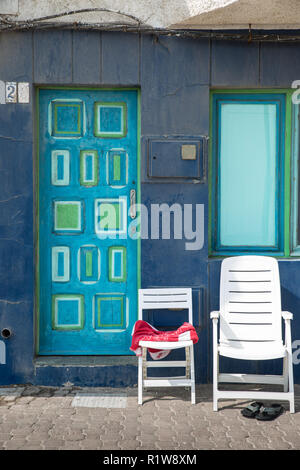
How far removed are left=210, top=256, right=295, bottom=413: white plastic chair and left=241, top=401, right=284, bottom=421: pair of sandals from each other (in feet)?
0.79

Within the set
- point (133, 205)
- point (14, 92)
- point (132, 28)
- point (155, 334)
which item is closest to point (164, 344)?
point (155, 334)

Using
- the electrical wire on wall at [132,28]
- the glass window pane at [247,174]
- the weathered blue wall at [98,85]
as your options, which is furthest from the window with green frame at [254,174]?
the electrical wire on wall at [132,28]

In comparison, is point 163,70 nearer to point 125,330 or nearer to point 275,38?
point 275,38

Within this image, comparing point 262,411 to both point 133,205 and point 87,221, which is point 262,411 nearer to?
point 133,205

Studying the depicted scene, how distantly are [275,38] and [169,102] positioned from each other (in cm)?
113

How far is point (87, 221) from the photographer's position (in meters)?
4.96

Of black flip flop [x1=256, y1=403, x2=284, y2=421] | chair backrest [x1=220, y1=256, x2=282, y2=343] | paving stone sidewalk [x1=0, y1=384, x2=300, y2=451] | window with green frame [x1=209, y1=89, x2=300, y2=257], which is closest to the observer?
paving stone sidewalk [x1=0, y1=384, x2=300, y2=451]

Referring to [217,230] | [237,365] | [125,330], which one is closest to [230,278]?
[217,230]

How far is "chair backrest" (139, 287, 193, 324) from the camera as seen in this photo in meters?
4.65

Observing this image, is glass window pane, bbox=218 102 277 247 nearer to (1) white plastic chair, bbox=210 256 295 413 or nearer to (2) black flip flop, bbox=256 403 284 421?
(1) white plastic chair, bbox=210 256 295 413

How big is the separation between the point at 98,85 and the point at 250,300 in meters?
2.42

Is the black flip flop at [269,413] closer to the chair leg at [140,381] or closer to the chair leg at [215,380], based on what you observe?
the chair leg at [215,380]

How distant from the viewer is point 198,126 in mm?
4750

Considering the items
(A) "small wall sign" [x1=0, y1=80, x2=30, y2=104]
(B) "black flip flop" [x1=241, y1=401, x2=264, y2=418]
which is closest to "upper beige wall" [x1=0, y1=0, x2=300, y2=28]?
(A) "small wall sign" [x1=0, y1=80, x2=30, y2=104]
